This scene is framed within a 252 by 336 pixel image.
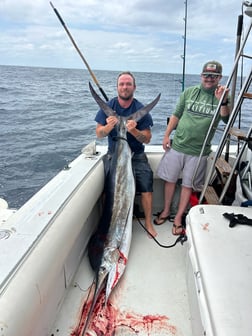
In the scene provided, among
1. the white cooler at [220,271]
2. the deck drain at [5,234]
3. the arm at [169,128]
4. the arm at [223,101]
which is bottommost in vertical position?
the white cooler at [220,271]

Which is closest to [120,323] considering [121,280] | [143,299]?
[143,299]

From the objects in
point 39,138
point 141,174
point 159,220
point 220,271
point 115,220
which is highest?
point 220,271

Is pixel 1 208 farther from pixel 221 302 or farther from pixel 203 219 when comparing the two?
pixel 221 302

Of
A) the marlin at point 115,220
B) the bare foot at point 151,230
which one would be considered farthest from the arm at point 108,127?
→ the bare foot at point 151,230

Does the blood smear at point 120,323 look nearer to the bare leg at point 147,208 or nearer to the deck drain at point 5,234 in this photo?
the deck drain at point 5,234

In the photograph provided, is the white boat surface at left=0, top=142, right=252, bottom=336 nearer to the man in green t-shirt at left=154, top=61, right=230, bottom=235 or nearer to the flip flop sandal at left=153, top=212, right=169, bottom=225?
the flip flop sandal at left=153, top=212, right=169, bottom=225

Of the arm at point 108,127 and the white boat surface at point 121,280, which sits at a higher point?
the arm at point 108,127

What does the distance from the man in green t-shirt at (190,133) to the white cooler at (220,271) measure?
860 mm

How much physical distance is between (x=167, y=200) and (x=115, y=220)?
0.69 metres

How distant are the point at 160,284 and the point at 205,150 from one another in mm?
1134

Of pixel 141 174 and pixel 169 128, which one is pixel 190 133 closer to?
pixel 169 128

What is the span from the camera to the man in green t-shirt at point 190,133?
95.3 inches

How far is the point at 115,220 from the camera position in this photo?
232 cm

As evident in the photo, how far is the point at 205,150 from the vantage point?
101 inches
